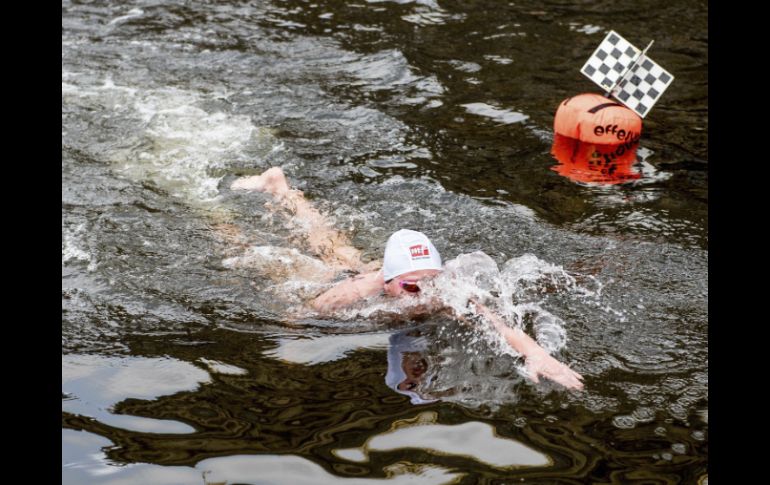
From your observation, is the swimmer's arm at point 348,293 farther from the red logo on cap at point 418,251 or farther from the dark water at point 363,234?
the red logo on cap at point 418,251

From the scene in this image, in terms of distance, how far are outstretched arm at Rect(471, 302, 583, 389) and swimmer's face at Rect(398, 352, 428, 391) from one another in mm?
602

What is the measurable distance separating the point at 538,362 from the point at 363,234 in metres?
2.73

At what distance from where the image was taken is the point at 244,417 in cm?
520

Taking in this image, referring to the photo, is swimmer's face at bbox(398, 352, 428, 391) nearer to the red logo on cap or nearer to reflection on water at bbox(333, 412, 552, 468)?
reflection on water at bbox(333, 412, 552, 468)

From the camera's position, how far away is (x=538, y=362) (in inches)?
215

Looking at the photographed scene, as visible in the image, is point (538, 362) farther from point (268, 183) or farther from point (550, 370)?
point (268, 183)

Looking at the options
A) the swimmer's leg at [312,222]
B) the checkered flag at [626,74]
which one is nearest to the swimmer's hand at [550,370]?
the swimmer's leg at [312,222]

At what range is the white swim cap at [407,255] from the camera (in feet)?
20.3

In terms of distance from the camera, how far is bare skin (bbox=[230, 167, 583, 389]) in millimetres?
5448

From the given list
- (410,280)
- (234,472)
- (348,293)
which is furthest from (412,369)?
(234,472)

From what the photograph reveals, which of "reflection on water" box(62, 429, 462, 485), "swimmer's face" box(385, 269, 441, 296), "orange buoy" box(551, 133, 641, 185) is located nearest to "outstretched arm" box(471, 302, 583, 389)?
"swimmer's face" box(385, 269, 441, 296)

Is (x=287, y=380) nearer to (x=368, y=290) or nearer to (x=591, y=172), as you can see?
(x=368, y=290)

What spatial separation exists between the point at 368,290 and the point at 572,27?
797 centimetres
